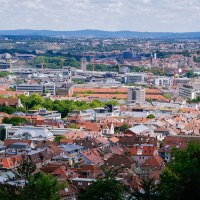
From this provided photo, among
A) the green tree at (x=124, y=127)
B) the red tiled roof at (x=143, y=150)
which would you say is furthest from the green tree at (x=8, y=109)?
the red tiled roof at (x=143, y=150)

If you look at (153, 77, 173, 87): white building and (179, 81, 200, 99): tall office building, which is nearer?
(179, 81, 200, 99): tall office building

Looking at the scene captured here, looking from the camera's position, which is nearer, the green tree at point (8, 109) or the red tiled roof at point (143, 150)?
the red tiled roof at point (143, 150)

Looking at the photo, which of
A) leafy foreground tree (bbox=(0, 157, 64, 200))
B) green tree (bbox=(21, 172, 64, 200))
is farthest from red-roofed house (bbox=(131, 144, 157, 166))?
green tree (bbox=(21, 172, 64, 200))

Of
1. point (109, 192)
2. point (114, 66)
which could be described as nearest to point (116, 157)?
point (109, 192)

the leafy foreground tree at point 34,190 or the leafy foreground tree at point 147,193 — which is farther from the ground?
the leafy foreground tree at point 147,193

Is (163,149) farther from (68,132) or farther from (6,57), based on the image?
(6,57)

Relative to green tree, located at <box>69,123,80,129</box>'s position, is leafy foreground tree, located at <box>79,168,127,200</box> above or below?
above

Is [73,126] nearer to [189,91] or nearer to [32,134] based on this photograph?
[32,134]

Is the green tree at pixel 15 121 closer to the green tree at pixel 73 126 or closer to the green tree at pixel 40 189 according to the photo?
the green tree at pixel 73 126

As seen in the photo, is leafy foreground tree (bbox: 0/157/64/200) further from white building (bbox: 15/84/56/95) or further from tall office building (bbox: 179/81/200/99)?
tall office building (bbox: 179/81/200/99)
